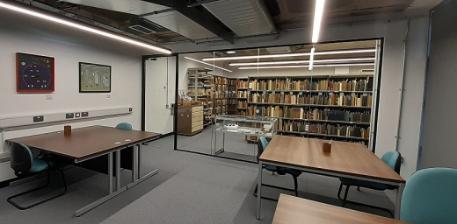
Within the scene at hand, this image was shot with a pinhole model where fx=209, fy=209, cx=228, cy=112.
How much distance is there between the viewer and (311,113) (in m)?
5.70

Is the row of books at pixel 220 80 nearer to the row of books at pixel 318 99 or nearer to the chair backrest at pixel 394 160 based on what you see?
the row of books at pixel 318 99

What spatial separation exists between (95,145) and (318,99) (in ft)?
16.8

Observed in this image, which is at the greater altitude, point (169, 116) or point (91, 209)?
point (169, 116)

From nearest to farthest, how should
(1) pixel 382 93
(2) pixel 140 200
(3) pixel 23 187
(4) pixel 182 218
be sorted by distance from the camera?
(4) pixel 182 218
(2) pixel 140 200
(3) pixel 23 187
(1) pixel 382 93

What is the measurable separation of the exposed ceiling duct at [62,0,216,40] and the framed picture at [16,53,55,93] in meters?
1.23

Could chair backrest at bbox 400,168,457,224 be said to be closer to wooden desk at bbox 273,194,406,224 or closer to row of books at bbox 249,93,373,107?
wooden desk at bbox 273,194,406,224

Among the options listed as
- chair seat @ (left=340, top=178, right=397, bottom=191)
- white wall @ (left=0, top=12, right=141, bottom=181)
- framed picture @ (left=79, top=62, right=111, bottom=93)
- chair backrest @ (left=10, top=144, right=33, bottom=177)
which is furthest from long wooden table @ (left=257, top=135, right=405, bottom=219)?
framed picture @ (left=79, top=62, right=111, bottom=93)

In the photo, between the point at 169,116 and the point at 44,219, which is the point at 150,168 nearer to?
the point at 44,219

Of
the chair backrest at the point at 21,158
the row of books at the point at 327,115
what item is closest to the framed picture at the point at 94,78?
the chair backrest at the point at 21,158

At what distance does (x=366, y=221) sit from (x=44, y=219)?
10.1 ft

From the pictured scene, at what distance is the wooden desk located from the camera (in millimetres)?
1182

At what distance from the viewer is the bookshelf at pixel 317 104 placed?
5.27 meters

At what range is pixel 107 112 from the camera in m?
4.47

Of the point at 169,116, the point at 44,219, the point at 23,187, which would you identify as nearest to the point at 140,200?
the point at 44,219
